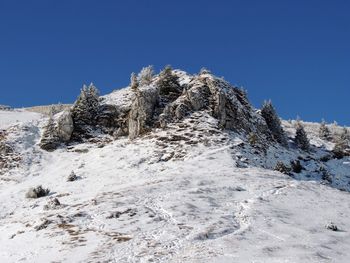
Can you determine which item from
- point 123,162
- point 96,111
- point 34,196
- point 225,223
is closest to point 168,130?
point 123,162

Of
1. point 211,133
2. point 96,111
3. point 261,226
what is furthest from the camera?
point 96,111

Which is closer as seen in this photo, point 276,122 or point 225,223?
point 225,223

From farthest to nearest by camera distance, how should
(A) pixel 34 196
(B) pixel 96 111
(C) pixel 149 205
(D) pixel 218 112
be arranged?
(B) pixel 96 111 < (D) pixel 218 112 < (A) pixel 34 196 < (C) pixel 149 205

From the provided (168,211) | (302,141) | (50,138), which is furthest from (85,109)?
(168,211)

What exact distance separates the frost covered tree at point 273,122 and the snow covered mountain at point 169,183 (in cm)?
21

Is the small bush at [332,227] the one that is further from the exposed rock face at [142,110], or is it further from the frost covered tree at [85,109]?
the frost covered tree at [85,109]

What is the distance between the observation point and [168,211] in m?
29.8

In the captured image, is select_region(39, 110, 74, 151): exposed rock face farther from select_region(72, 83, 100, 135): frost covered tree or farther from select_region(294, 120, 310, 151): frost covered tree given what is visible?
select_region(294, 120, 310, 151): frost covered tree

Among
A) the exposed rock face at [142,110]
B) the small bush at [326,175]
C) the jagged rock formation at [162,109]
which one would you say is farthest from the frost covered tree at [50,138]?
the small bush at [326,175]

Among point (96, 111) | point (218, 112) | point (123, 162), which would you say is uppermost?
point (96, 111)

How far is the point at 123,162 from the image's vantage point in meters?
48.5

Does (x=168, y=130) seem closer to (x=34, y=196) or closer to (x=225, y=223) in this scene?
(x=34, y=196)

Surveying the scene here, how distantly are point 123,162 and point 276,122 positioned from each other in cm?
2868

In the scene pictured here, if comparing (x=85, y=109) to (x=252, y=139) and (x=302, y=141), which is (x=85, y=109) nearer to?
(x=252, y=139)
